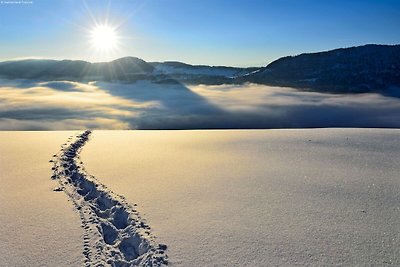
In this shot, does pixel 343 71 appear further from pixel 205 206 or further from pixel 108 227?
pixel 108 227

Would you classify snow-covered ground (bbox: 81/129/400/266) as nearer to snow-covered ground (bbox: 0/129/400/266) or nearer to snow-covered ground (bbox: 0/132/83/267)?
snow-covered ground (bbox: 0/129/400/266)

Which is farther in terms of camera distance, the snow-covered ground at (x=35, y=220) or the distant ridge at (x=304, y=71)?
the distant ridge at (x=304, y=71)

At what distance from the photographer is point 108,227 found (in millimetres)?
4840

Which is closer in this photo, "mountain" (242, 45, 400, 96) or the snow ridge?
the snow ridge

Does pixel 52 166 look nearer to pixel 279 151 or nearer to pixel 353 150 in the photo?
pixel 279 151

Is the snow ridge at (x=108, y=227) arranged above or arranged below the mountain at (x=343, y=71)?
below

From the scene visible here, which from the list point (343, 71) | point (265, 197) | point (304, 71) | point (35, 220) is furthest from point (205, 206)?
point (304, 71)

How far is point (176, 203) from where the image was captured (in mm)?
5480

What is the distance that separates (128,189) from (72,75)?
287 ft

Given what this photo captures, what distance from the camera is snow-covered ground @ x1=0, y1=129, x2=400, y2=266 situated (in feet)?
13.2

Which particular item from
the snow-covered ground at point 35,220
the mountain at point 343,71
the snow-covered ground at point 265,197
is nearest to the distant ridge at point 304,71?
the mountain at point 343,71

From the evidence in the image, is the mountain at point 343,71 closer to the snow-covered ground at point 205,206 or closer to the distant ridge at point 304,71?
the distant ridge at point 304,71

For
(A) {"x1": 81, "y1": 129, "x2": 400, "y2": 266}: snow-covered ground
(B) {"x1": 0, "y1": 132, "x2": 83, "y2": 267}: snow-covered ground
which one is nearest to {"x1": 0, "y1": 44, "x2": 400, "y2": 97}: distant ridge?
(A) {"x1": 81, "y1": 129, "x2": 400, "y2": 266}: snow-covered ground

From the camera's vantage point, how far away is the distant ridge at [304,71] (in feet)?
207
